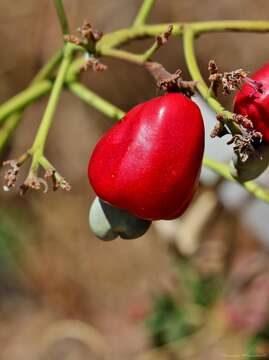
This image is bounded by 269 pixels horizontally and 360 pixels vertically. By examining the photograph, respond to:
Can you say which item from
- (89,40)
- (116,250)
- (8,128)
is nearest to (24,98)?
(8,128)

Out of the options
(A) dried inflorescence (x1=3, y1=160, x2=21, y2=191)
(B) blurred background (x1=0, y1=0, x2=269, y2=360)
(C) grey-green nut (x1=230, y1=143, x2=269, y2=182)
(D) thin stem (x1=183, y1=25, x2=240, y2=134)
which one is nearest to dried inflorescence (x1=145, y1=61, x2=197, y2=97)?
(D) thin stem (x1=183, y1=25, x2=240, y2=134)

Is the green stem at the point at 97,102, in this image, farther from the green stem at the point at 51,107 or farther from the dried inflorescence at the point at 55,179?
the dried inflorescence at the point at 55,179

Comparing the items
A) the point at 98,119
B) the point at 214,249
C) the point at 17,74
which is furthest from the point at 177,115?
the point at 98,119

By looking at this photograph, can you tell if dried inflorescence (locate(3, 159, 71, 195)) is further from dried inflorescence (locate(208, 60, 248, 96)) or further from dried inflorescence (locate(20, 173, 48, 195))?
dried inflorescence (locate(208, 60, 248, 96))

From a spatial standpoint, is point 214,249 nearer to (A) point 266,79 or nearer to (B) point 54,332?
(B) point 54,332

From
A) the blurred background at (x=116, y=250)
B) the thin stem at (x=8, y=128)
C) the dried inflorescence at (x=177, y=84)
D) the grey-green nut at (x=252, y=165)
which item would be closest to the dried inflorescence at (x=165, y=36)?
the dried inflorescence at (x=177, y=84)
